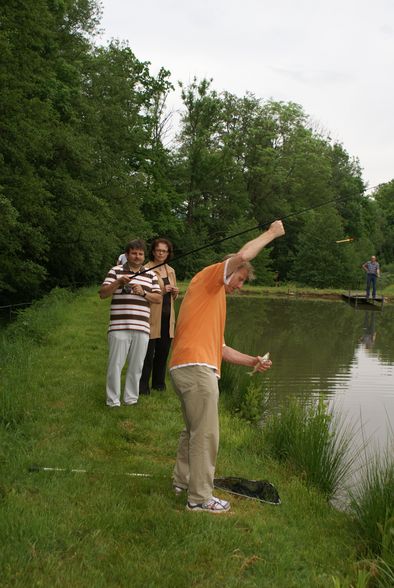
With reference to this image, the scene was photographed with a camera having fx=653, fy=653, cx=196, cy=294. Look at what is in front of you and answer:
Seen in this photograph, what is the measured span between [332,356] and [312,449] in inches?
313

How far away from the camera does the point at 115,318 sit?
679 centimetres

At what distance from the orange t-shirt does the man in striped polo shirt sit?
2426mm

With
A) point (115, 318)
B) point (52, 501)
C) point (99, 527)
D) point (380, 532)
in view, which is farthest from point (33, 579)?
point (115, 318)

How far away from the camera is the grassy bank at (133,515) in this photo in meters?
3.37

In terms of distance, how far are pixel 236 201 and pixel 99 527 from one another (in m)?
50.5

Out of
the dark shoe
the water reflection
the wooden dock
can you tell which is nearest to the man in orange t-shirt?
the dark shoe

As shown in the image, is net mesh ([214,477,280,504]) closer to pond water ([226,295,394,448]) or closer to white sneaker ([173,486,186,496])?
white sneaker ([173,486,186,496])

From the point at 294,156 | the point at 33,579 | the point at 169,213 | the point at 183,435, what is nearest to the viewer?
the point at 33,579

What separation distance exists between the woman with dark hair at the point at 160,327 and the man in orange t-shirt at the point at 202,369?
314 cm

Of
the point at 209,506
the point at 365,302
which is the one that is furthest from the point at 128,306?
the point at 365,302

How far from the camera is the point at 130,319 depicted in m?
6.77

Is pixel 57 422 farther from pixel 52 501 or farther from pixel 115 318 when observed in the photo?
pixel 52 501

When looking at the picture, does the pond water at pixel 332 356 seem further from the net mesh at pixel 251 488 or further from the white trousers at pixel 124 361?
the white trousers at pixel 124 361

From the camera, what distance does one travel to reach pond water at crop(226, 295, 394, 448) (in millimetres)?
8414
